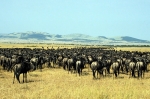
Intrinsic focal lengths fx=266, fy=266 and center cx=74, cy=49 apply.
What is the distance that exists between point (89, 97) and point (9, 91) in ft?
24.3

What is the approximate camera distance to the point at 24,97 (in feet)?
60.3

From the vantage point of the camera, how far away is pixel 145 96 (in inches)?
717

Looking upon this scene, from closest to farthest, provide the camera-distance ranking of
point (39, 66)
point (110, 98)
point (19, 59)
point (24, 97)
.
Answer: point (110, 98)
point (24, 97)
point (19, 59)
point (39, 66)

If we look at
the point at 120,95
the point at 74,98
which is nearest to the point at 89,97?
the point at 74,98

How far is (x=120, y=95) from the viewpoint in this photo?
711 inches

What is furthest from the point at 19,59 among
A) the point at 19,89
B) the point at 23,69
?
the point at 19,89

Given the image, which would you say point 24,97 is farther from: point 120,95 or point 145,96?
point 145,96

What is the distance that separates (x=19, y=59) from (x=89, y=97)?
21415mm

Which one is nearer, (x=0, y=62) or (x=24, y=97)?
(x=24, y=97)

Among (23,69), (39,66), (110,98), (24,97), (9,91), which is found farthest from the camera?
(39,66)

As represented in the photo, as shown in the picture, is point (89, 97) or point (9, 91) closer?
point (89, 97)

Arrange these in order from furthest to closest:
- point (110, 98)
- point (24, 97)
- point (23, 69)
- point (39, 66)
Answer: point (39, 66)
point (23, 69)
point (24, 97)
point (110, 98)

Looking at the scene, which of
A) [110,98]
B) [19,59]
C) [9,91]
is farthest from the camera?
[19,59]

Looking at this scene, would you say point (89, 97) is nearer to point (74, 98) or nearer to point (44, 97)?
point (74, 98)
